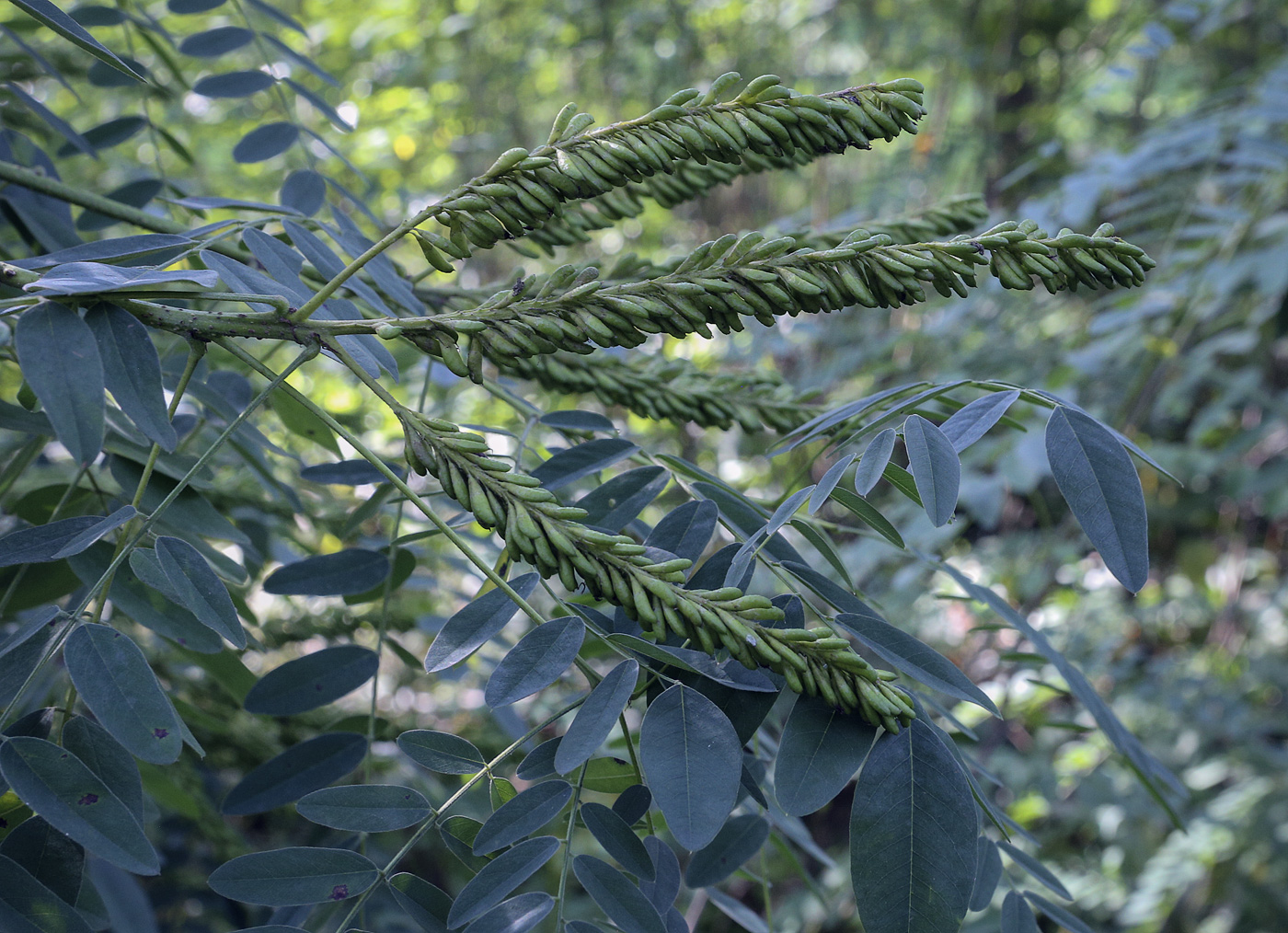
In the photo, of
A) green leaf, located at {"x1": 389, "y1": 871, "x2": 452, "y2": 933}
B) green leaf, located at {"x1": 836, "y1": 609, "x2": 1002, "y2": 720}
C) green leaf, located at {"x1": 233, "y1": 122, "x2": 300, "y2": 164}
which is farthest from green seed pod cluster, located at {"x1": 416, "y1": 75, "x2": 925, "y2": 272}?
green leaf, located at {"x1": 233, "y1": 122, "x2": 300, "y2": 164}

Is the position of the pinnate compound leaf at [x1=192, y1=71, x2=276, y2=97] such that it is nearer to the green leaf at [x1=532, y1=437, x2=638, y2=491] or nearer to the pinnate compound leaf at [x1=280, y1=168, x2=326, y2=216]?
the pinnate compound leaf at [x1=280, y1=168, x2=326, y2=216]

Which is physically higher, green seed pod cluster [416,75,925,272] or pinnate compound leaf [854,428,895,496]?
green seed pod cluster [416,75,925,272]

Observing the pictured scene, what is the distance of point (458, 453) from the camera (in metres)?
0.49

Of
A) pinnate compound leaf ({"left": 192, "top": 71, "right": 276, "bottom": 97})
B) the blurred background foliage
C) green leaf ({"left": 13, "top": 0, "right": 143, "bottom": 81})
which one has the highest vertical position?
pinnate compound leaf ({"left": 192, "top": 71, "right": 276, "bottom": 97})

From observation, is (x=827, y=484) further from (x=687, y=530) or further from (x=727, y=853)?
(x=727, y=853)

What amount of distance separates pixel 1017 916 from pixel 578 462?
438 millimetres

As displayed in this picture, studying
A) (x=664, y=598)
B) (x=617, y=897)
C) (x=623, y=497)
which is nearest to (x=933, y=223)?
(x=623, y=497)

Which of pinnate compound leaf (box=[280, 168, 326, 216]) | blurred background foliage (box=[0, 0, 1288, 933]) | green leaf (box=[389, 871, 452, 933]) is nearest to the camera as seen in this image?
green leaf (box=[389, 871, 452, 933])

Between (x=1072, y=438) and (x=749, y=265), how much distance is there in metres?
0.24

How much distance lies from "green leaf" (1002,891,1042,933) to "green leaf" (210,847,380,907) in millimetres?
420

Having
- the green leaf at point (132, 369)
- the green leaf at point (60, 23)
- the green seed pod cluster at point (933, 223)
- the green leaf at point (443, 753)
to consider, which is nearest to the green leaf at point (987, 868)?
the green leaf at point (443, 753)

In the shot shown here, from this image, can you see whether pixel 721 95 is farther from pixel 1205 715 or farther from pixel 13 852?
pixel 1205 715

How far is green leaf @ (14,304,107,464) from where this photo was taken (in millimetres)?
466

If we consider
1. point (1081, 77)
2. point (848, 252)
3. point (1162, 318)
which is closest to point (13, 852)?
point (848, 252)
